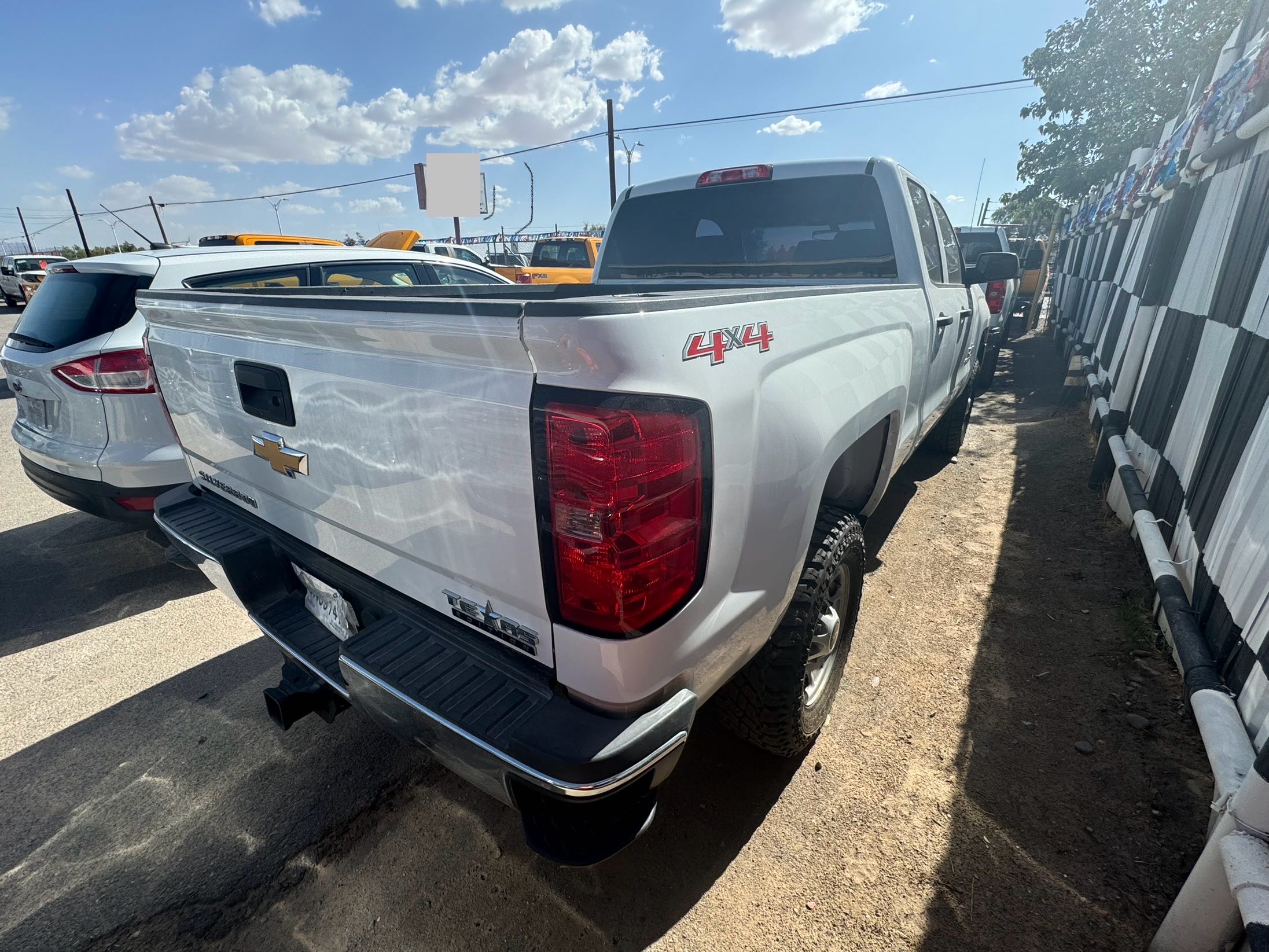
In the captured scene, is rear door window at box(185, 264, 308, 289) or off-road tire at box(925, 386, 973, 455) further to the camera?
off-road tire at box(925, 386, 973, 455)

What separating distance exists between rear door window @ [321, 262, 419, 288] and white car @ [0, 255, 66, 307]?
63.9 ft

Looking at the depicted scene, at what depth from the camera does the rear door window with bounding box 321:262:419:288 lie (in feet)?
15.7

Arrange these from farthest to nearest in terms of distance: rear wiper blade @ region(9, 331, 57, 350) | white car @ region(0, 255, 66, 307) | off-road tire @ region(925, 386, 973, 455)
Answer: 1. white car @ region(0, 255, 66, 307)
2. off-road tire @ region(925, 386, 973, 455)
3. rear wiper blade @ region(9, 331, 57, 350)

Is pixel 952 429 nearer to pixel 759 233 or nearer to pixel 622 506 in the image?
pixel 759 233

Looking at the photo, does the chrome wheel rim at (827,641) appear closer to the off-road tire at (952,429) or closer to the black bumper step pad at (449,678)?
the black bumper step pad at (449,678)

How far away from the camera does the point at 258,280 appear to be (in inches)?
171

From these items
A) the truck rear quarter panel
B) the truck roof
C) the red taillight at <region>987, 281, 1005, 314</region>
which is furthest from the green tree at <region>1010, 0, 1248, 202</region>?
the truck rear quarter panel

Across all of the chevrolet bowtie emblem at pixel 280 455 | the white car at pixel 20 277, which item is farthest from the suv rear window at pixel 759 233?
the white car at pixel 20 277

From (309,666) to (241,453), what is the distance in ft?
2.55

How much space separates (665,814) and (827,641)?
87cm

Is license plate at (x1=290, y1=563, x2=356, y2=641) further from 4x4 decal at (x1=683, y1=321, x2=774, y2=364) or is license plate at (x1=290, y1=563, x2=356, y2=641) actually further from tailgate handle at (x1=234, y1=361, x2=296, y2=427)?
4x4 decal at (x1=683, y1=321, x2=774, y2=364)

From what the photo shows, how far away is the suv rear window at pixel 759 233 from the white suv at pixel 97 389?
8.98 ft

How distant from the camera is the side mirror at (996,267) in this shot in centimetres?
413

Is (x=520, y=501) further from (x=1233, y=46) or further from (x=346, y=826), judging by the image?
(x=1233, y=46)
